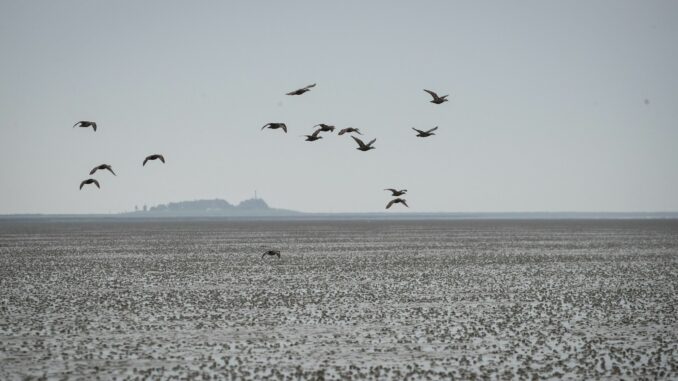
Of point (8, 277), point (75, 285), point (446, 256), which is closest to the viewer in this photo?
point (75, 285)

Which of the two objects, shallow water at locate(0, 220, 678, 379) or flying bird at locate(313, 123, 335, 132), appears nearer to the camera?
shallow water at locate(0, 220, 678, 379)

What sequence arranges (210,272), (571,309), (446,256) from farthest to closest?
(446,256) < (210,272) < (571,309)

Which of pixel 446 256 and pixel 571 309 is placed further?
pixel 446 256

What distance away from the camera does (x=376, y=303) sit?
27.4m

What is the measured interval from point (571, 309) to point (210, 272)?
2176 centimetres

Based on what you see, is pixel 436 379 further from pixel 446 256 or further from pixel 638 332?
pixel 446 256

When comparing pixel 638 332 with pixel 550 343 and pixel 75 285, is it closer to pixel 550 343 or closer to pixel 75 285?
pixel 550 343

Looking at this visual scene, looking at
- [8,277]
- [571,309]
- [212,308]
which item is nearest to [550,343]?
[571,309]

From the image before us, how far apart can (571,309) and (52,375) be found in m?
18.4

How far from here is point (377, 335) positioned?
20.7m

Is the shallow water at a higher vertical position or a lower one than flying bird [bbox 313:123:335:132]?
lower

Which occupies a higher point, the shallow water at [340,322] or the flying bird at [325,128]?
the flying bird at [325,128]

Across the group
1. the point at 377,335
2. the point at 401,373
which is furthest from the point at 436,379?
the point at 377,335

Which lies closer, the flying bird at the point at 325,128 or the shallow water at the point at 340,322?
the shallow water at the point at 340,322
